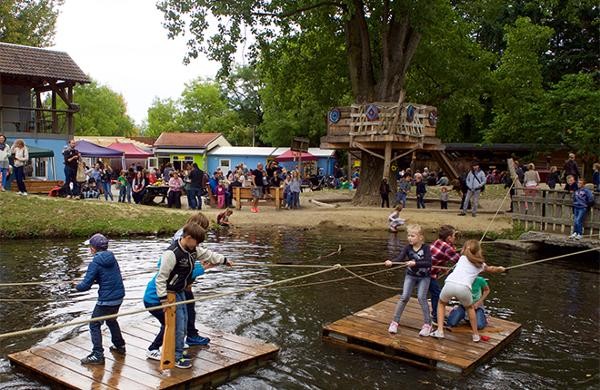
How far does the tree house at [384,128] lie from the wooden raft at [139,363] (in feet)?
56.2

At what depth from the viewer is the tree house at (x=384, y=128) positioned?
23.7m

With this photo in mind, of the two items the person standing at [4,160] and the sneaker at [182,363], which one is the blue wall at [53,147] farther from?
the sneaker at [182,363]

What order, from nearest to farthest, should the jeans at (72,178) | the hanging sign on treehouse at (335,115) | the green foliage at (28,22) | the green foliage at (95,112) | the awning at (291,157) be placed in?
the jeans at (72,178) < the hanging sign on treehouse at (335,115) < the green foliage at (28,22) < the awning at (291,157) < the green foliage at (95,112)

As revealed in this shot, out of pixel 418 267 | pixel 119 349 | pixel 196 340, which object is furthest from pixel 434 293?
pixel 119 349

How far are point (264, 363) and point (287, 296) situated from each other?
355cm

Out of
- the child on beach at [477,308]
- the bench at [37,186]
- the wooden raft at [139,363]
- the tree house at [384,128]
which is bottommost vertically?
the wooden raft at [139,363]

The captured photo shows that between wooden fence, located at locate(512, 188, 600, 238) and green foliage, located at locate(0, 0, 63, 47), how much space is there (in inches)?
1420

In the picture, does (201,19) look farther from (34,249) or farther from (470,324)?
(470,324)

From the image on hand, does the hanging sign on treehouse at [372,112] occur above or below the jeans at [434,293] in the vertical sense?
above

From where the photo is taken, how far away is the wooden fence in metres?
15.6

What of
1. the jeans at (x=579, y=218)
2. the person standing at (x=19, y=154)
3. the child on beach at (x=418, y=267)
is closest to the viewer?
the child on beach at (x=418, y=267)

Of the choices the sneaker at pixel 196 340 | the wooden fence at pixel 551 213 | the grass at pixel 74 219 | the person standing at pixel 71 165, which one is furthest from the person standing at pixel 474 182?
the sneaker at pixel 196 340

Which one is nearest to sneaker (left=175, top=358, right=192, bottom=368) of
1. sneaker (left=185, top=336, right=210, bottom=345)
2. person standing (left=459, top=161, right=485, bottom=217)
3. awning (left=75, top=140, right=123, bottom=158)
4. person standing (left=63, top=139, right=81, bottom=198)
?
sneaker (left=185, top=336, right=210, bottom=345)

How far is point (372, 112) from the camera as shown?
23891 mm
